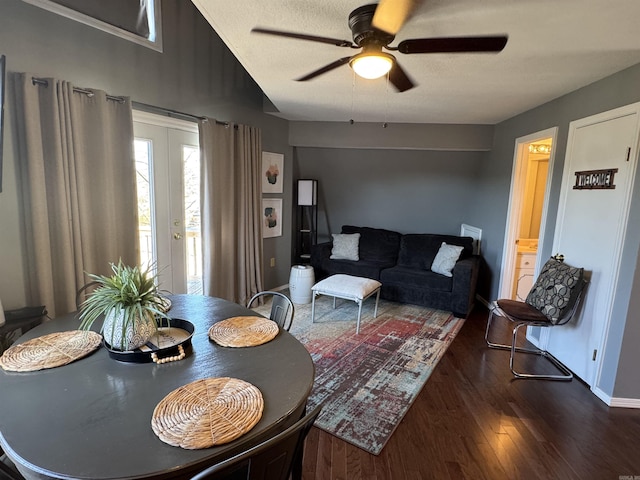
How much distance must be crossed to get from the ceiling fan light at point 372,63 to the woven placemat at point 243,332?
1.43 meters

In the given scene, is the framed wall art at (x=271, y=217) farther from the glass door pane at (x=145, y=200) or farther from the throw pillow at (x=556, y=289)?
the throw pillow at (x=556, y=289)

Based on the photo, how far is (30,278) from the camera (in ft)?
7.28

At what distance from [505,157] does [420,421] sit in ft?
10.6

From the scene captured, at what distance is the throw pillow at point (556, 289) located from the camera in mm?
2553

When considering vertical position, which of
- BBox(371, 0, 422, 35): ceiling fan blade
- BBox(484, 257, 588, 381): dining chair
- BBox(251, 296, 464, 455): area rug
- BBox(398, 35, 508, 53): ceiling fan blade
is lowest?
BBox(251, 296, 464, 455): area rug

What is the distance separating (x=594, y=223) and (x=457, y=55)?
1.64 m

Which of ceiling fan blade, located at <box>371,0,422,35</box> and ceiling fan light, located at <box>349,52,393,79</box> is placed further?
ceiling fan light, located at <box>349,52,393,79</box>

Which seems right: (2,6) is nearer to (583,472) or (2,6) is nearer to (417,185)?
(583,472)

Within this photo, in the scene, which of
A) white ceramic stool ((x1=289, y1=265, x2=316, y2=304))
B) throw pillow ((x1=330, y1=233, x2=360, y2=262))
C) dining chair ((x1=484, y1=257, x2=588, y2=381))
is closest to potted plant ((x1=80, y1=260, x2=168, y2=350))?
dining chair ((x1=484, y1=257, x2=588, y2=381))

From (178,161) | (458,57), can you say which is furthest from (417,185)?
(178,161)

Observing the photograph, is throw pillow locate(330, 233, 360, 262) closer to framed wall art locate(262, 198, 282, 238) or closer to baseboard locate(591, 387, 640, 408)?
framed wall art locate(262, 198, 282, 238)

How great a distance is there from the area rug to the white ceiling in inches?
90.4

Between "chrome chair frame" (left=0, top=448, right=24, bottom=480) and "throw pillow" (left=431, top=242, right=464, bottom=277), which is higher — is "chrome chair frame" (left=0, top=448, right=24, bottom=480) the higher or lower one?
the lower one

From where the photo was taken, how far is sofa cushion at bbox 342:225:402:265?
468 cm
